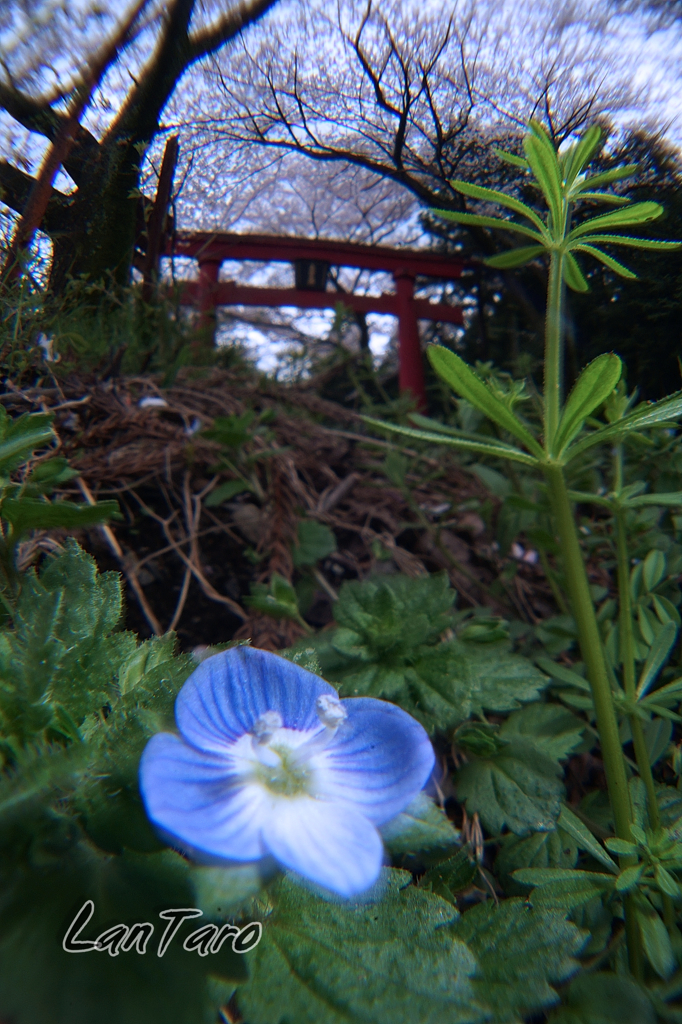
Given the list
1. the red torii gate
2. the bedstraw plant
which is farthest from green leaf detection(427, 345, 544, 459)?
the red torii gate

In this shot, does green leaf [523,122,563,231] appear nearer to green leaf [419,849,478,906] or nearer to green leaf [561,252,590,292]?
A: green leaf [561,252,590,292]

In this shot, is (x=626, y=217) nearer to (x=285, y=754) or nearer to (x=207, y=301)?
(x=285, y=754)

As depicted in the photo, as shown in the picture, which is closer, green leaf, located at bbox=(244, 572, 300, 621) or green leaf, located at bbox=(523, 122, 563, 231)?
green leaf, located at bbox=(523, 122, 563, 231)

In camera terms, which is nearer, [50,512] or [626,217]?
[50,512]

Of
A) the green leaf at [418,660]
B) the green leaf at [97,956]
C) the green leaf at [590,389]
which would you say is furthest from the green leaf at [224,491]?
the green leaf at [97,956]

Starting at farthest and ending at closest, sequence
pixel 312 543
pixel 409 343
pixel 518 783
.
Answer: pixel 409 343 → pixel 312 543 → pixel 518 783

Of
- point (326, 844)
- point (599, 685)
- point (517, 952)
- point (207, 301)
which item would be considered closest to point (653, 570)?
point (599, 685)

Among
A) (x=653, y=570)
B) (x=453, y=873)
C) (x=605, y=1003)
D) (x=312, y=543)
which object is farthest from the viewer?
(x=312, y=543)
